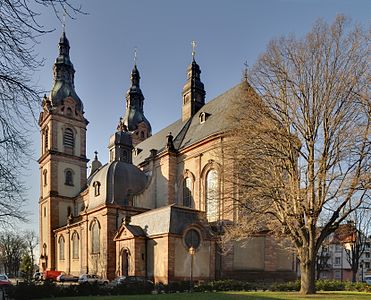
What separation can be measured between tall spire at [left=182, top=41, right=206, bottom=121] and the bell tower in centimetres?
1852

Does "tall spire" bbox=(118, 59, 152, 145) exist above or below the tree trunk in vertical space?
above

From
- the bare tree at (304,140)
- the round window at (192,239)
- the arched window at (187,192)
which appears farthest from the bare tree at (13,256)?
the bare tree at (304,140)

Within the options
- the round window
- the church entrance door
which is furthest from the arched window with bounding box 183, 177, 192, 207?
the church entrance door

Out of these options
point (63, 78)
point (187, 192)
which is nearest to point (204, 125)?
point (187, 192)

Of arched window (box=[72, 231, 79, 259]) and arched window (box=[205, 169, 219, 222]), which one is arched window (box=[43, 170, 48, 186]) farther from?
arched window (box=[205, 169, 219, 222])

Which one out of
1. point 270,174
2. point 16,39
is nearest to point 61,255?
point 270,174

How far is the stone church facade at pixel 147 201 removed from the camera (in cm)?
2933

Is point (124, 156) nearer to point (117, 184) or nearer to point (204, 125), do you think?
point (117, 184)

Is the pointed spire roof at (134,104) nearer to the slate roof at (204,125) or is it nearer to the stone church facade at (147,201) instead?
the stone church facade at (147,201)

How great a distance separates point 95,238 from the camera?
123 ft

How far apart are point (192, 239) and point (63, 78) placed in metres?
35.4

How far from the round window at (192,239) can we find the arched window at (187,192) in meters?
6.09

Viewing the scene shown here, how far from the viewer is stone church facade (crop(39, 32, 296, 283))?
29.3 meters

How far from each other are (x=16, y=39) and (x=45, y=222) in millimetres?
51654
